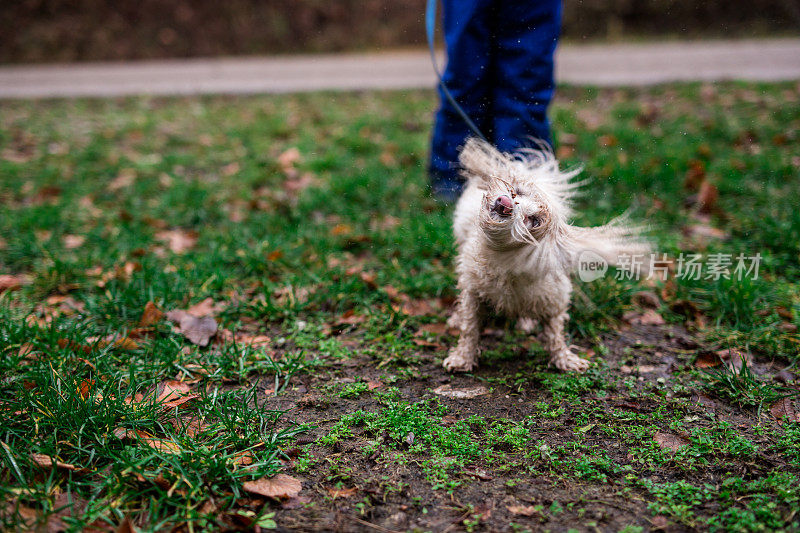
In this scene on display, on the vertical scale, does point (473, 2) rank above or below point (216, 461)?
above

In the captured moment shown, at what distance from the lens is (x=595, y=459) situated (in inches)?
85.3

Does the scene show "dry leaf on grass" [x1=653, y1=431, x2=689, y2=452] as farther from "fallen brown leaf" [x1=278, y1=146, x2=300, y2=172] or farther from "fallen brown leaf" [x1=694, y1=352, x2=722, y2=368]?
"fallen brown leaf" [x1=278, y1=146, x2=300, y2=172]

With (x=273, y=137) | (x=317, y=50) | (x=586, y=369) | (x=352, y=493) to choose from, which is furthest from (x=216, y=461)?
(x=317, y=50)

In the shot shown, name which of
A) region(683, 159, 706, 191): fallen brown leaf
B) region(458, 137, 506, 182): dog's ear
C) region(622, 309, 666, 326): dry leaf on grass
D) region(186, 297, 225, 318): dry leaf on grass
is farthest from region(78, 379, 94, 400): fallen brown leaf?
region(683, 159, 706, 191): fallen brown leaf

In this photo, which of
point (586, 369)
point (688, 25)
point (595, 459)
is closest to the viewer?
point (595, 459)

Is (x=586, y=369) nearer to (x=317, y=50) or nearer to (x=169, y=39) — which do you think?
(x=317, y=50)

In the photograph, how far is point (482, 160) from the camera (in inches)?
101

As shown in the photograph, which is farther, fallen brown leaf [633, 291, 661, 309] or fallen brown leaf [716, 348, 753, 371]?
fallen brown leaf [633, 291, 661, 309]

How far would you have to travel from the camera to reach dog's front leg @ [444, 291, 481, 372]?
266 cm

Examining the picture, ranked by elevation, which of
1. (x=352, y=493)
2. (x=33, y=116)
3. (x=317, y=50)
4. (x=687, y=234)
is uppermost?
(x=317, y=50)

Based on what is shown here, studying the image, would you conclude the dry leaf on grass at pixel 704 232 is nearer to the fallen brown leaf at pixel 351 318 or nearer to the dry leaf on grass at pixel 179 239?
the fallen brown leaf at pixel 351 318

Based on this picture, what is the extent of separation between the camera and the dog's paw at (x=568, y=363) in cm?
271

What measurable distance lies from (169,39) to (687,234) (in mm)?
9426

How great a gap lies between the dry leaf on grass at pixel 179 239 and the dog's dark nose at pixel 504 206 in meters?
2.50
